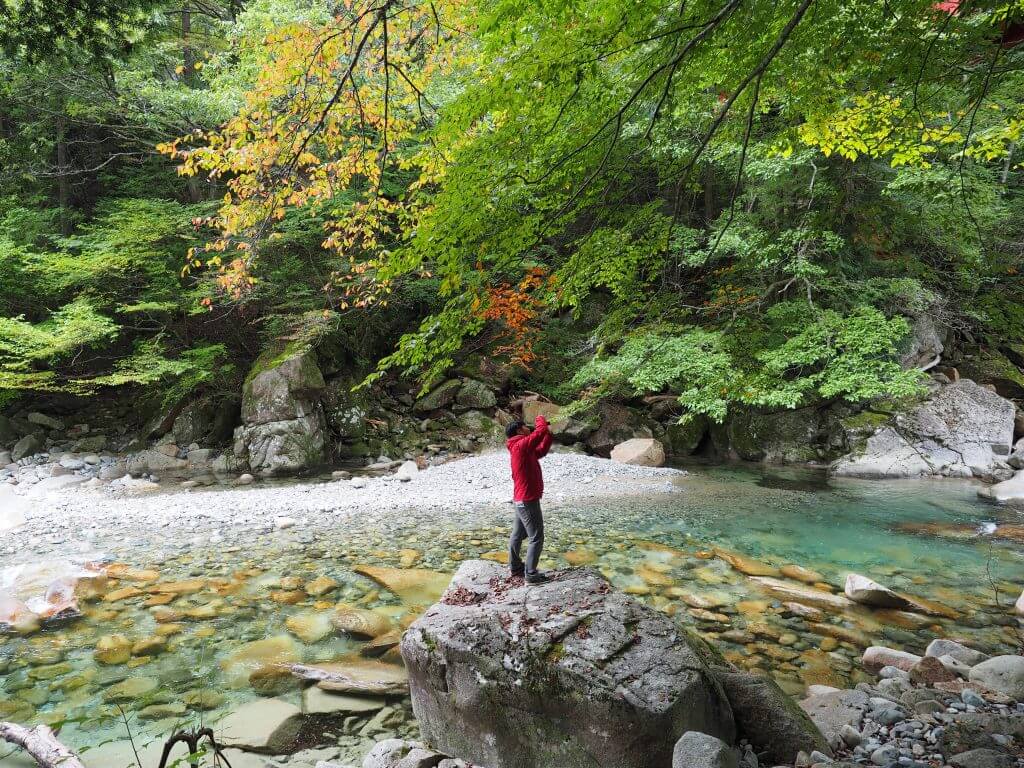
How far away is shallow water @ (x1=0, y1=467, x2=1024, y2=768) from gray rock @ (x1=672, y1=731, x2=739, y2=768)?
198cm

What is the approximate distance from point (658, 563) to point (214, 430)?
472 inches

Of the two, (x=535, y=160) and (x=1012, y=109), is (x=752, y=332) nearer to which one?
(x=535, y=160)

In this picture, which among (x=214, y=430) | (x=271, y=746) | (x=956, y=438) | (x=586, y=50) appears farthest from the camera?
(x=214, y=430)

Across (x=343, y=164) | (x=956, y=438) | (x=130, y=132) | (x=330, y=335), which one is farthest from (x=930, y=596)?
(x=130, y=132)

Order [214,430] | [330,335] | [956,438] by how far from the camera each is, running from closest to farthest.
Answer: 1. [956,438]
2. [214,430]
3. [330,335]

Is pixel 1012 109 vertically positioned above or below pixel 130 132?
below

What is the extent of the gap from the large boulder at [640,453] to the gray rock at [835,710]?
30.7ft

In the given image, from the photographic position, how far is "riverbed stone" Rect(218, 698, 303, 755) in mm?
3525

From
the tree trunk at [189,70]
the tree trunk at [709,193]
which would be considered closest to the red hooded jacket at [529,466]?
the tree trunk at [709,193]

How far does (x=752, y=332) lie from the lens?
5598 mm

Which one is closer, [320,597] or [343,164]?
[343,164]

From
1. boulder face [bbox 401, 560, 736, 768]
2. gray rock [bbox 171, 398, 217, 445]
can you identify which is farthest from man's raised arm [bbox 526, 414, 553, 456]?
gray rock [bbox 171, 398, 217, 445]

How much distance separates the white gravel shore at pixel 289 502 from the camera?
8305 mm

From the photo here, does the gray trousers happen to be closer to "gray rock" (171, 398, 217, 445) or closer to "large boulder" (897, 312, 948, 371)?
"gray rock" (171, 398, 217, 445)
